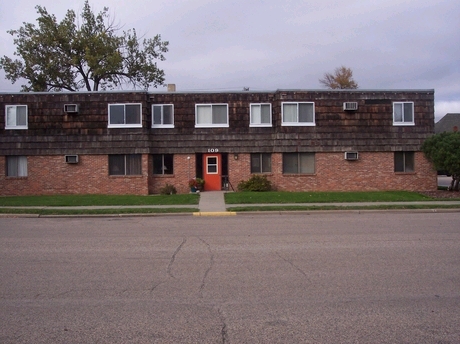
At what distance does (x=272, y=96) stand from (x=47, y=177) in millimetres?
12220

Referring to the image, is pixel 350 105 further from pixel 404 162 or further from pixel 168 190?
pixel 168 190

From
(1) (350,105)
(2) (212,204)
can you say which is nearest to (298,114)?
(1) (350,105)

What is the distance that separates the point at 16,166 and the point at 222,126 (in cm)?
1078

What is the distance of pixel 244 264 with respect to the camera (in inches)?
368

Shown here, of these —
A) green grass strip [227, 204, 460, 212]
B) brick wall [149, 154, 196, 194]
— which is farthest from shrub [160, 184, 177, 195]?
green grass strip [227, 204, 460, 212]

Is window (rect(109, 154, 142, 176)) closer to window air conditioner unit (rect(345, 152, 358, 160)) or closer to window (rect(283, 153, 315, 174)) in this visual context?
window (rect(283, 153, 315, 174))

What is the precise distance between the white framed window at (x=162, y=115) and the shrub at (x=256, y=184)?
4.81 m

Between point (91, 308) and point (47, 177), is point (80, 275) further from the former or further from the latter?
point (47, 177)

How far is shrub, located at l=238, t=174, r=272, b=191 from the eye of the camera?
2580cm

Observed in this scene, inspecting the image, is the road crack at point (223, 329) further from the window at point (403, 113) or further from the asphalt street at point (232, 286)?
the window at point (403, 113)

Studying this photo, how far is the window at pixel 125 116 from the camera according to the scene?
26406 mm

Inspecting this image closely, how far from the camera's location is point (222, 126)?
87.8 feet

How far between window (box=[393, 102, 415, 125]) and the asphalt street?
14.0 metres

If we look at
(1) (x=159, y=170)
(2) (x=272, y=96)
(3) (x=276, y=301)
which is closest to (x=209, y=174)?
(1) (x=159, y=170)
